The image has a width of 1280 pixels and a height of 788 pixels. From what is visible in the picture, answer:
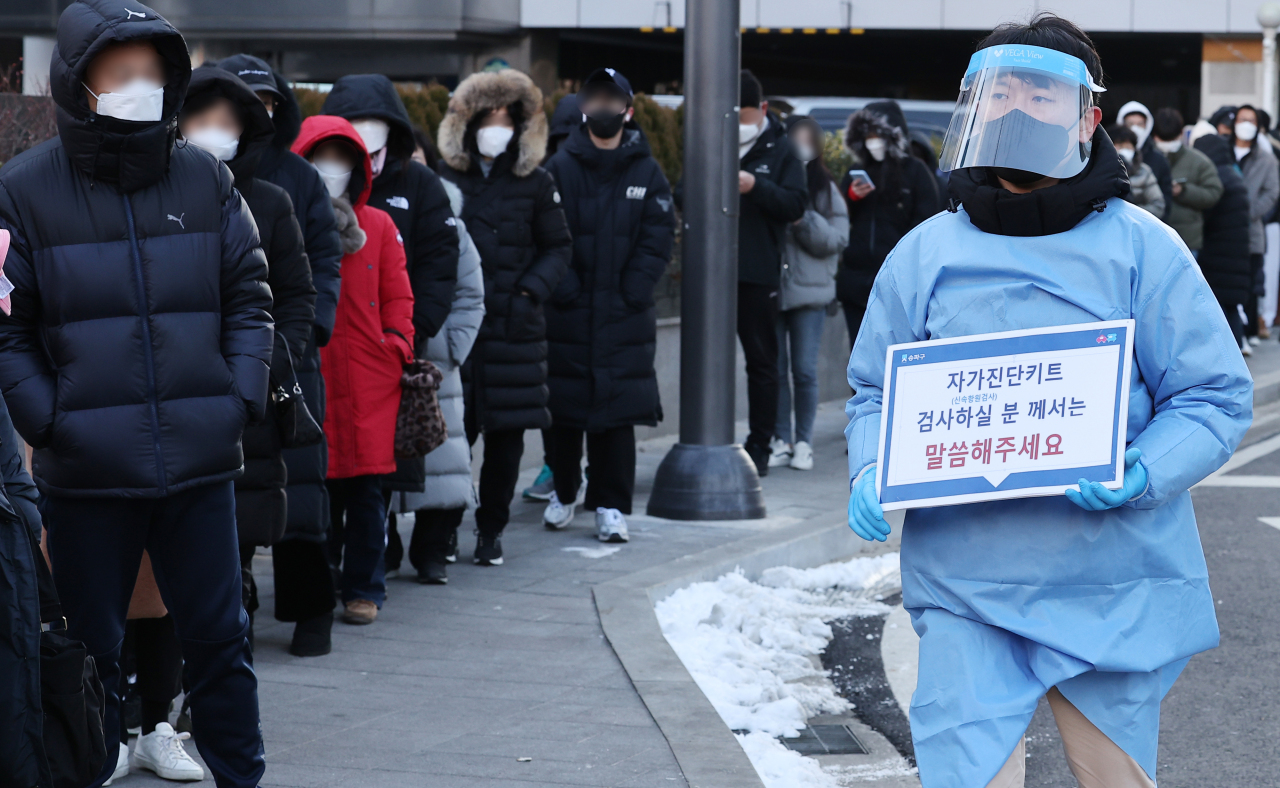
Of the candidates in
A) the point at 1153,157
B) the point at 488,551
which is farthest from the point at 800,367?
the point at 1153,157

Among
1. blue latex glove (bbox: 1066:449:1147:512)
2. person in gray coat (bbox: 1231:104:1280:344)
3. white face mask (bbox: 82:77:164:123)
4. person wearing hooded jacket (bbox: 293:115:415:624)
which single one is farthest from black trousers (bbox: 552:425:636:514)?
person in gray coat (bbox: 1231:104:1280:344)

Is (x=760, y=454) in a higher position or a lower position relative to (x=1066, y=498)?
lower

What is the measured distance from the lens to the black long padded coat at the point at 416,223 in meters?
6.18

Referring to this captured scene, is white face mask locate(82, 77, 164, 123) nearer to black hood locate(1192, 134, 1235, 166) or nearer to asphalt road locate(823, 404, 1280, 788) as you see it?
asphalt road locate(823, 404, 1280, 788)

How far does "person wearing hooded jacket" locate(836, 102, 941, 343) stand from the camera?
31.6 ft

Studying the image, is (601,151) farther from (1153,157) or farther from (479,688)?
(1153,157)

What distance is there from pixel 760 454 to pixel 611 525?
7.01 feet

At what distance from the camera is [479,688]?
5168 mm

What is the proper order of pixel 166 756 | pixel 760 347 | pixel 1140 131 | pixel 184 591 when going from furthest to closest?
pixel 1140 131 < pixel 760 347 < pixel 166 756 < pixel 184 591

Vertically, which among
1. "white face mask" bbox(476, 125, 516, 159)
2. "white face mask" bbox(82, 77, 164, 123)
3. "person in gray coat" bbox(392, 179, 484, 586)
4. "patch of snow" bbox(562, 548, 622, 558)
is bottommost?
"patch of snow" bbox(562, 548, 622, 558)

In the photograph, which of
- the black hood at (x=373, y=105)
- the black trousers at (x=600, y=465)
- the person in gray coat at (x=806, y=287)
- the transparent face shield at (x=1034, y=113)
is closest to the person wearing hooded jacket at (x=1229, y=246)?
the person in gray coat at (x=806, y=287)

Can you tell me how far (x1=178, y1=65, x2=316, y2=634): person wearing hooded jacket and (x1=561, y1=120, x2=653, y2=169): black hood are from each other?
8.90 feet

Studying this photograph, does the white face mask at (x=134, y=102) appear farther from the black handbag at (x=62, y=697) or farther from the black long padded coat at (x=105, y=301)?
the black handbag at (x=62, y=697)

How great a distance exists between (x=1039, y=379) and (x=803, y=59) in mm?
33761
